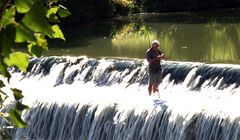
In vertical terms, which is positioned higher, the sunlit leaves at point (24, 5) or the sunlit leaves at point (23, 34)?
the sunlit leaves at point (24, 5)

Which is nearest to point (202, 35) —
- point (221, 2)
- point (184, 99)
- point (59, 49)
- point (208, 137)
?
point (59, 49)

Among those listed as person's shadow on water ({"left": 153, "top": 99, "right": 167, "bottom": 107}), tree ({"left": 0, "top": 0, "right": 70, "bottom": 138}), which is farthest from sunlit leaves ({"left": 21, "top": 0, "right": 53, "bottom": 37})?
person's shadow on water ({"left": 153, "top": 99, "right": 167, "bottom": 107})

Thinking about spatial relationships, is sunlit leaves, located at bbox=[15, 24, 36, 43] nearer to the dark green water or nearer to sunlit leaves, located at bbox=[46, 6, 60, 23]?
sunlit leaves, located at bbox=[46, 6, 60, 23]

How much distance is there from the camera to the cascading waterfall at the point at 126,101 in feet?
30.6

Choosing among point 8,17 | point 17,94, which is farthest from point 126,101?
point 8,17

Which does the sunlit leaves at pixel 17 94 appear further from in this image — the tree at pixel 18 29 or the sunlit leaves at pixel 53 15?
the sunlit leaves at pixel 53 15

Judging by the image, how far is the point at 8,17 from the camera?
3.78 feet

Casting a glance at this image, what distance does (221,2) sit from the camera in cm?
3039

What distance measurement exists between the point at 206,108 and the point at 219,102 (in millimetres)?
493

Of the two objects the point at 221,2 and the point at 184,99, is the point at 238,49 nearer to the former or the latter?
the point at 184,99

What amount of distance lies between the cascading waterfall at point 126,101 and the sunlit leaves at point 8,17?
25.6 ft

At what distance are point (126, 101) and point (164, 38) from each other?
8.28 metres

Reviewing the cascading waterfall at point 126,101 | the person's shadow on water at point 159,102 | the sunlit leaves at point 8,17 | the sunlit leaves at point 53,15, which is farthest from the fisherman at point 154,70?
the sunlit leaves at point 8,17

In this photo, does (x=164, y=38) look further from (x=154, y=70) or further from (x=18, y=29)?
(x=18, y=29)
